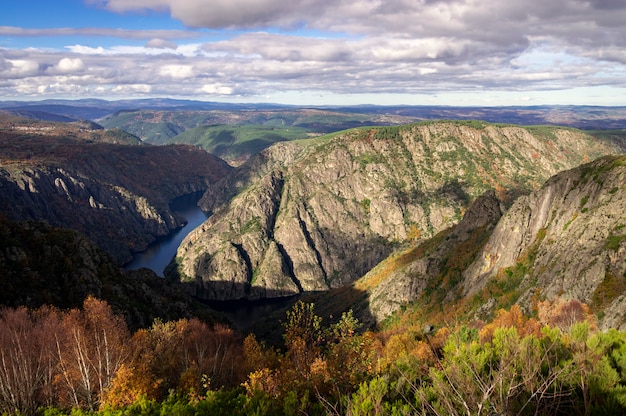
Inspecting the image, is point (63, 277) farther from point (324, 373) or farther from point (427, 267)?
point (427, 267)

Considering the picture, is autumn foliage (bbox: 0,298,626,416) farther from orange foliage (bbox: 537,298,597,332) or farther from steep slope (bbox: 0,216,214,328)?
steep slope (bbox: 0,216,214,328)

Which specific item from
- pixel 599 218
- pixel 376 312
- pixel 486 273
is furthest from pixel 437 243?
pixel 599 218

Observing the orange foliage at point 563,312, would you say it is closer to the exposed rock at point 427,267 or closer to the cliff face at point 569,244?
the cliff face at point 569,244

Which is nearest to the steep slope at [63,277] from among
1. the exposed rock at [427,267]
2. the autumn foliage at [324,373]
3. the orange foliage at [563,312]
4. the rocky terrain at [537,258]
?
the autumn foliage at [324,373]

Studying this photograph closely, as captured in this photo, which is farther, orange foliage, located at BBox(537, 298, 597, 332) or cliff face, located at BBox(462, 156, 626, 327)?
cliff face, located at BBox(462, 156, 626, 327)

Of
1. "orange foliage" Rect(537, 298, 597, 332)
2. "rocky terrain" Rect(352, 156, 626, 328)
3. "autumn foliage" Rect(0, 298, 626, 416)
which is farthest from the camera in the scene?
"rocky terrain" Rect(352, 156, 626, 328)

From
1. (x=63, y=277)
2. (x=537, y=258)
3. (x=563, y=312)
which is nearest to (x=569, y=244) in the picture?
(x=537, y=258)

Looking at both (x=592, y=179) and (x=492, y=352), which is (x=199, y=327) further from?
(x=592, y=179)

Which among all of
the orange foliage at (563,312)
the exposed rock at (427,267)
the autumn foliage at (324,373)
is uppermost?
the autumn foliage at (324,373)

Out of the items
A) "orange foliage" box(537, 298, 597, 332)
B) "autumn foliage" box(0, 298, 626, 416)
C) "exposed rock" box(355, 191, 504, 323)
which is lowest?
"exposed rock" box(355, 191, 504, 323)

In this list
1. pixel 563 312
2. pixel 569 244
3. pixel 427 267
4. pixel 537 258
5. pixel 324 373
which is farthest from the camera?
pixel 427 267

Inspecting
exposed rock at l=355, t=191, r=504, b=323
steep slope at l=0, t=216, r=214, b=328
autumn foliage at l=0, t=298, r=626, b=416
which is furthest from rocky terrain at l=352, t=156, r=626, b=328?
steep slope at l=0, t=216, r=214, b=328
